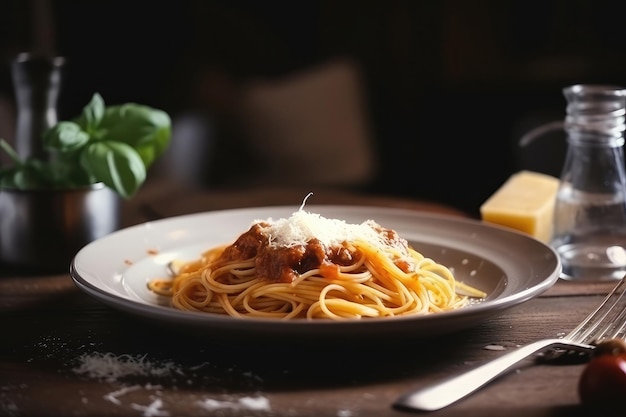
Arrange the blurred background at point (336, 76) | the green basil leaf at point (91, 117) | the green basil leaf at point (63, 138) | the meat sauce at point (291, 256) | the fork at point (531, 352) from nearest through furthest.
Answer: the fork at point (531, 352), the meat sauce at point (291, 256), the green basil leaf at point (63, 138), the green basil leaf at point (91, 117), the blurred background at point (336, 76)

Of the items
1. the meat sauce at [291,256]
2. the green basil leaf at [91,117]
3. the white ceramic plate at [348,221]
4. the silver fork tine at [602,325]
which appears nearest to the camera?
the white ceramic plate at [348,221]

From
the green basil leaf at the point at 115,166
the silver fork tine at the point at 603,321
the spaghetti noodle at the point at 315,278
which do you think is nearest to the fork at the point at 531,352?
the silver fork tine at the point at 603,321

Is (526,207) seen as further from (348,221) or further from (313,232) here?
(313,232)

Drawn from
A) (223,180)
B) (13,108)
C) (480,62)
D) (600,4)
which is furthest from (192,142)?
(600,4)

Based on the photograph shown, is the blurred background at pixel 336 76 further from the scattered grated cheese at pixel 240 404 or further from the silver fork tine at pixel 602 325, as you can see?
the scattered grated cheese at pixel 240 404

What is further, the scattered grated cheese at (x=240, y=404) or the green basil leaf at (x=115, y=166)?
the green basil leaf at (x=115, y=166)

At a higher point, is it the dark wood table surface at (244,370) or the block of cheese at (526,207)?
the block of cheese at (526,207)

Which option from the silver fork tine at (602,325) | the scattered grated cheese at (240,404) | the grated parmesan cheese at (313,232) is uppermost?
the grated parmesan cheese at (313,232)
